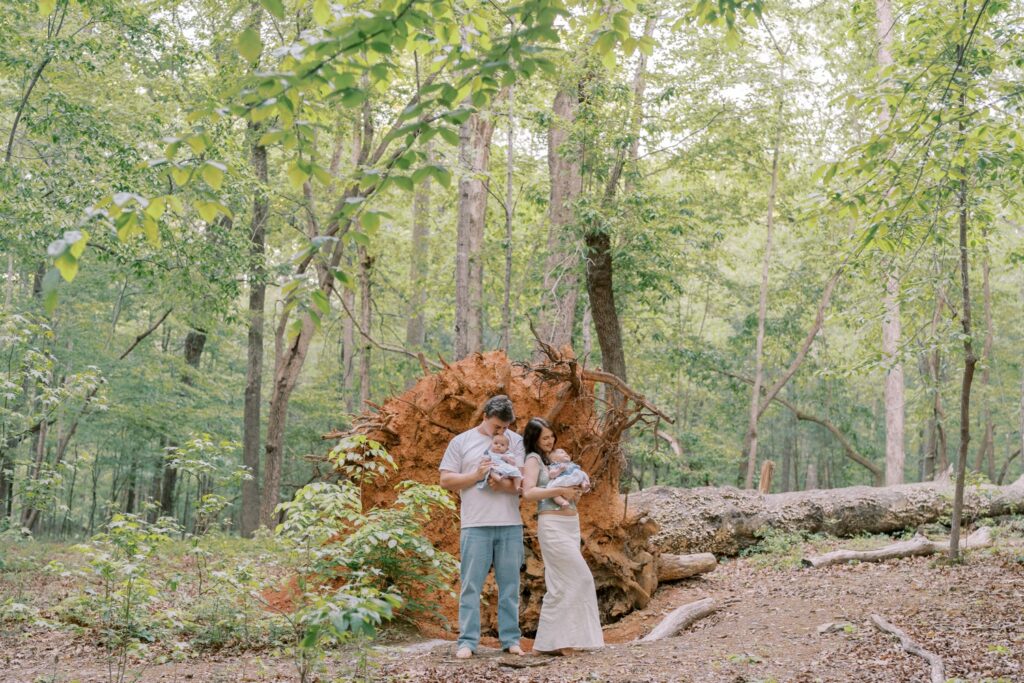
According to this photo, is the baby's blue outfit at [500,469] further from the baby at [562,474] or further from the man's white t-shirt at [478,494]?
the baby at [562,474]

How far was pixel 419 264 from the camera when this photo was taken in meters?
20.1

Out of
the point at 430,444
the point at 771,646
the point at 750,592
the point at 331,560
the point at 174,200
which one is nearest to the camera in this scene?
the point at 174,200

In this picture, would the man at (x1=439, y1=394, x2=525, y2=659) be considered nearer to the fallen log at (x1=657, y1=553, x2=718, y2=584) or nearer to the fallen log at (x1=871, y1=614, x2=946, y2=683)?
the fallen log at (x1=871, y1=614, x2=946, y2=683)

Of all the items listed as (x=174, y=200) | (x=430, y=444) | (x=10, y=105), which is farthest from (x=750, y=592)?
(x=10, y=105)

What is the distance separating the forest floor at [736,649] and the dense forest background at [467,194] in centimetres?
119

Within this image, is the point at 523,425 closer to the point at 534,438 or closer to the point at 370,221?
the point at 534,438

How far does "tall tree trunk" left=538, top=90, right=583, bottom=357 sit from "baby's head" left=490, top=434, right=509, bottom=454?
6.63 meters

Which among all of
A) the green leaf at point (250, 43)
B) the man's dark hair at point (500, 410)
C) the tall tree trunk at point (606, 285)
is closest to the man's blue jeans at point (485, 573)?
the man's dark hair at point (500, 410)

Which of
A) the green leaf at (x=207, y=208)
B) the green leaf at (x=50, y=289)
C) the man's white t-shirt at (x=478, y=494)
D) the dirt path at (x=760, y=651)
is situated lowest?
the dirt path at (x=760, y=651)

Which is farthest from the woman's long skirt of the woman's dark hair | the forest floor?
the woman's dark hair

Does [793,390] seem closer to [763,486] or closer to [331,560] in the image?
[763,486]

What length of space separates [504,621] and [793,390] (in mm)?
30689

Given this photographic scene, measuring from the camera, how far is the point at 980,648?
19.1ft

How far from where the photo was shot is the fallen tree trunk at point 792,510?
39.0ft
